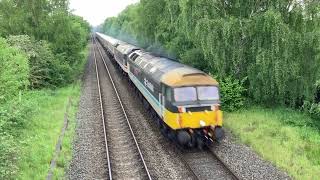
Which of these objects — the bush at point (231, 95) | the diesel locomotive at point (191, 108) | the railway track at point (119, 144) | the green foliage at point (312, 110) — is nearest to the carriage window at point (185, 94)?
the diesel locomotive at point (191, 108)

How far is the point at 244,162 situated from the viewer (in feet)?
48.4

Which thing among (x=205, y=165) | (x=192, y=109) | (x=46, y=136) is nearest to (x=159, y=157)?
(x=205, y=165)

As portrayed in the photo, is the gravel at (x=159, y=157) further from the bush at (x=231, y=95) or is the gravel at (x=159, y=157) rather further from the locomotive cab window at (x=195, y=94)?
the bush at (x=231, y=95)

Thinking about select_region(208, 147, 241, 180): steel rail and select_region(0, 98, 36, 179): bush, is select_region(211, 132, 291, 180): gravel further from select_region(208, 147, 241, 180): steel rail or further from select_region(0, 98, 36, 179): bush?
select_region(0, 98, 36, 179): bush

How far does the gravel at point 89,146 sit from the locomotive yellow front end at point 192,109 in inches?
125

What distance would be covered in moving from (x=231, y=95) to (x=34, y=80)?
1638 cm

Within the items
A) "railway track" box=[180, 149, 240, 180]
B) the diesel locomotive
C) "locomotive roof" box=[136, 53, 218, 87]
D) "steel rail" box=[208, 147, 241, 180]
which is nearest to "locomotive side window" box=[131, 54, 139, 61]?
"locomotive roof" box=[136, 53, 218, 87]

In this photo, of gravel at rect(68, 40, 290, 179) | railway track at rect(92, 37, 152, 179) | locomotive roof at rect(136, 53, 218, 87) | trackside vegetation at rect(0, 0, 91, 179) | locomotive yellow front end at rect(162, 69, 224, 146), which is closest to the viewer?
gravel at rect(68, 40, 290, 179)

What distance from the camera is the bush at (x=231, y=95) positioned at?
21.8 metres

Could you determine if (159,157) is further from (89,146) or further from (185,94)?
(89,146)

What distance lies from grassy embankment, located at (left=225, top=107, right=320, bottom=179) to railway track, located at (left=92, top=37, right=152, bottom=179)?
4.60m

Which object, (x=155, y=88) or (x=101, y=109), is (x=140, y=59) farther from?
(x=155, y=88)

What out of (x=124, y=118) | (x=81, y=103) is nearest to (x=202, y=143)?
(x=124, y=118)

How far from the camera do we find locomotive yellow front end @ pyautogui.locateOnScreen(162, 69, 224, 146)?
52.1 feet
